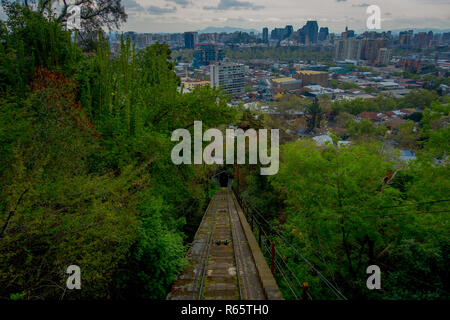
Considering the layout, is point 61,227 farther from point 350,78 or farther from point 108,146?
point 350,78

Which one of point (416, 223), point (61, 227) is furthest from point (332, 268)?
point (61, 227)

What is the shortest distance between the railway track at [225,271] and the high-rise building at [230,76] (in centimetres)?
9201

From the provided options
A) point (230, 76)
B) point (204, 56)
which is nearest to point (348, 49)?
point (204, 56)

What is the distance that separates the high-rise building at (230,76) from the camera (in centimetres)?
9962

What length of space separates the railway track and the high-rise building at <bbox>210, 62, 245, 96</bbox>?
92014 mm

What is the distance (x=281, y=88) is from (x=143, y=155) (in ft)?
316

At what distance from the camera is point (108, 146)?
28.7 feet

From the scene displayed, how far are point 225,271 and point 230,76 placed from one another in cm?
10186

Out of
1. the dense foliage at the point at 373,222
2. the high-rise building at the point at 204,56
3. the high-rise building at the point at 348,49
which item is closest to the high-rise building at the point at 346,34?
the high-rise building at the point at 348,49

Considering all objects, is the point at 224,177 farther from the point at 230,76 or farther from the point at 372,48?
the point at 372,48

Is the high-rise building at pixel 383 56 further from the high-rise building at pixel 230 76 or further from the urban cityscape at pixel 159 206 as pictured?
the urban cityscape at pixel 159 206
